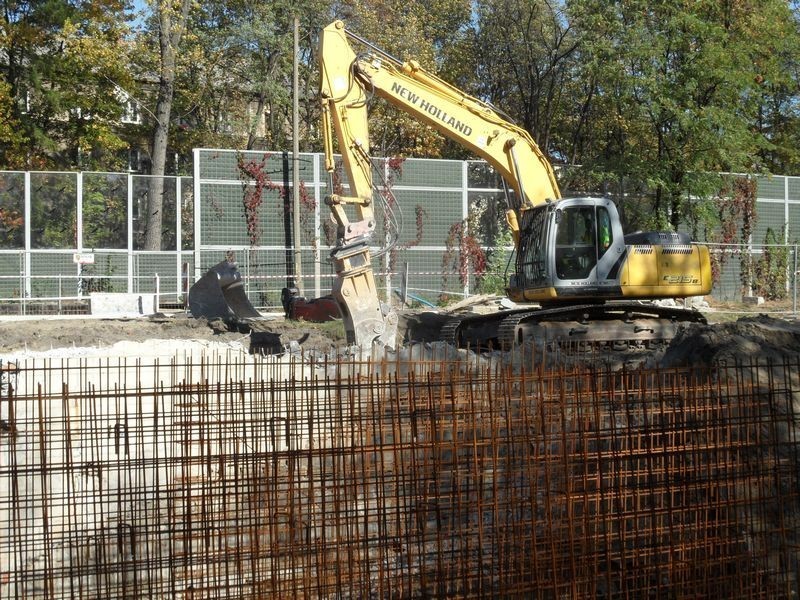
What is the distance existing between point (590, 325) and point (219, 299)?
743 centimetres

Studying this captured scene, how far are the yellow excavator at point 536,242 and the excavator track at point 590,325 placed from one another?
0.02 m

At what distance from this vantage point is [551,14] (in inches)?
1481

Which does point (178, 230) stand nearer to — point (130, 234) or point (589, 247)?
point (130, 234)

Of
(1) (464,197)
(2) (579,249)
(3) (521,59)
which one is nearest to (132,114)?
(3) (521,59)

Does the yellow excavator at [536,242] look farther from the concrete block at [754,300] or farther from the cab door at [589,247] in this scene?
the concrete block at [754,300]

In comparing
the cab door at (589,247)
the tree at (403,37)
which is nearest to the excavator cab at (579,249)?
the cab door at (589,247)

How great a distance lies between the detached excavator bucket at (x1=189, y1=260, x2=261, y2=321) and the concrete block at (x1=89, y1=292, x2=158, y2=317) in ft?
21.2

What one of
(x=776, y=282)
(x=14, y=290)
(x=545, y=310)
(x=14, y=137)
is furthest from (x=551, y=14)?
(x=545, y=310)

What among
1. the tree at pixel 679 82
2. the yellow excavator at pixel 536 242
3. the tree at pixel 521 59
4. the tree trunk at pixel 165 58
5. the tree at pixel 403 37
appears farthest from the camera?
the tree at pixel 403 37

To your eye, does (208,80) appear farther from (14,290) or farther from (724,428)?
(724,428)

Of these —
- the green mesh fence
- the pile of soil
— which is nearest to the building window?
the green mesh fence

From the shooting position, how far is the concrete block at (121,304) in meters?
25.0

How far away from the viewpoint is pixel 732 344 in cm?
934

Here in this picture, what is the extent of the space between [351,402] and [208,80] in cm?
3732
